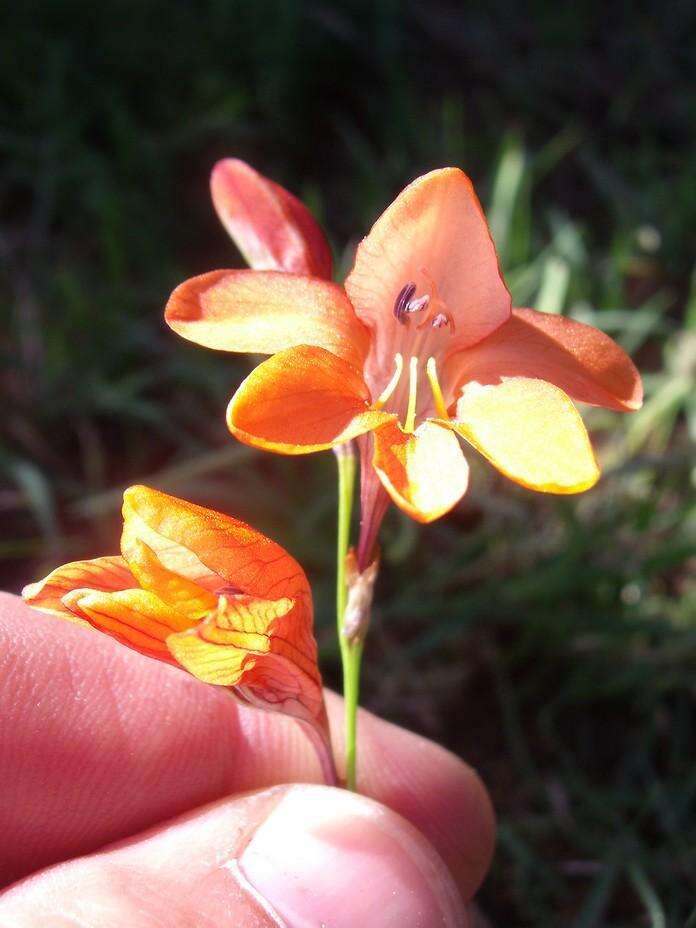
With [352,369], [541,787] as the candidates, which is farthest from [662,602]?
[352,369]

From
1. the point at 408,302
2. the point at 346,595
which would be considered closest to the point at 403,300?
the point at 408,302

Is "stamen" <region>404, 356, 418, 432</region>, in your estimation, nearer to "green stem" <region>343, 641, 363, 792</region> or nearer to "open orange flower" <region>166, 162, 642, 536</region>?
"open orange flower" <region>166, 162, 642, 536</region>

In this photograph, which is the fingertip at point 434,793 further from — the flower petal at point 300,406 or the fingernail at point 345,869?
the flower petal at point 300,406

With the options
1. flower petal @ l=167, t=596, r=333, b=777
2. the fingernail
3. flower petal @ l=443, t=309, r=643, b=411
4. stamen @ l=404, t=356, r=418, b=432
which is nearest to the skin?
the fingernail

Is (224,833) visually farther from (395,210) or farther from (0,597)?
(395,210)

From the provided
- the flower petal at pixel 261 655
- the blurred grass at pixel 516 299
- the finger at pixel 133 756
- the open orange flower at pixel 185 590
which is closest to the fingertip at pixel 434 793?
the finger at pixel 133 756

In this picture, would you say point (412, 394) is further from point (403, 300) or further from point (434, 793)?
point (434, 793)
